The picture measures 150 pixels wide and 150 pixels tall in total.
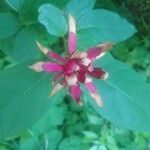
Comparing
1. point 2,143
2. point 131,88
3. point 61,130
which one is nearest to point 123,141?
point 61,130

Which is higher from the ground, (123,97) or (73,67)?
(73,67)

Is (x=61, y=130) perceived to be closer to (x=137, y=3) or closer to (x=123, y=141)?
(x=123, y=141)

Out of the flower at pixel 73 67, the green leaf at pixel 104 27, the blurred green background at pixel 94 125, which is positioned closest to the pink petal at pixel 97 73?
the flower at pixel 73 67

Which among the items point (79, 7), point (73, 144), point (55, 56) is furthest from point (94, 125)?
point (55, 56)

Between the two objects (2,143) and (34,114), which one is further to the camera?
(2,143)

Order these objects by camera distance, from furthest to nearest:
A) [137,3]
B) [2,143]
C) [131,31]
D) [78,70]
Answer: [137,3], [2,143], [131,31], [78,70]

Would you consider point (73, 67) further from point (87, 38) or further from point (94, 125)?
point (94, 125)
